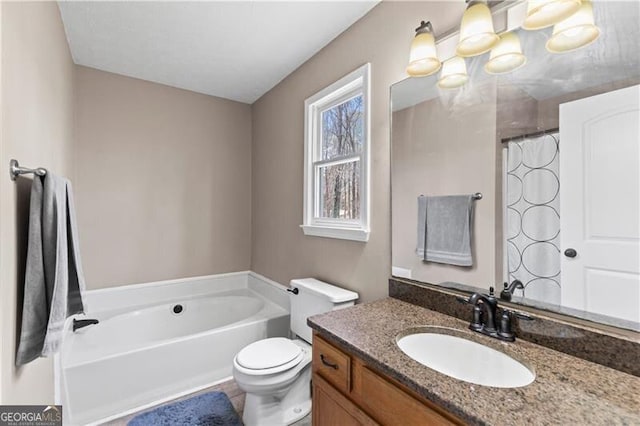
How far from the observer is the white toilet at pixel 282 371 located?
1633mm

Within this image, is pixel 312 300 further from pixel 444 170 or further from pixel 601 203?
pixel 601 203

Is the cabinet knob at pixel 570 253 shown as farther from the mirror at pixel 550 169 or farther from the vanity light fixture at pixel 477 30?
the vanity light fixture at pixel 477 30

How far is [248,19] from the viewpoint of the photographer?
6.08ft

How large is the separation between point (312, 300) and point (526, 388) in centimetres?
133

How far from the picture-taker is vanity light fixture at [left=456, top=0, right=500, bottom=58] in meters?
1.16

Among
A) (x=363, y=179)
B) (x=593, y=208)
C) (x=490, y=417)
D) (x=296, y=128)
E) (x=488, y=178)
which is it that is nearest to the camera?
(x=490, y=417)

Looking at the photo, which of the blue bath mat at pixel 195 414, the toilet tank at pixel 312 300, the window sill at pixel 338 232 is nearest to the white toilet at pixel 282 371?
the toilet tank at pixel 312 300

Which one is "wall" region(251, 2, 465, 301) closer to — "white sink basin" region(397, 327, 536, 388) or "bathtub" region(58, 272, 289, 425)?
"bathtub" region(58, 272, 289, 425)

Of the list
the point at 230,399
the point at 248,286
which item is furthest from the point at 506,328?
the point at 248,286

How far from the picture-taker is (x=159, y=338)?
8.63 feet

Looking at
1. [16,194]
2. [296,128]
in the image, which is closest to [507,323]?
[16,194]

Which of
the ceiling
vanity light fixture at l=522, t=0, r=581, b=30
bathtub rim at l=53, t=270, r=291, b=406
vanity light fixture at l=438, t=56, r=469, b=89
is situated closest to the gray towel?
vanity light fixture at l=438, t=56, r=469, b=89

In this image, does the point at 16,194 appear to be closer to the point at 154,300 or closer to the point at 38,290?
the point at 38,290

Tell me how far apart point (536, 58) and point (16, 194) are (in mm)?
1965
